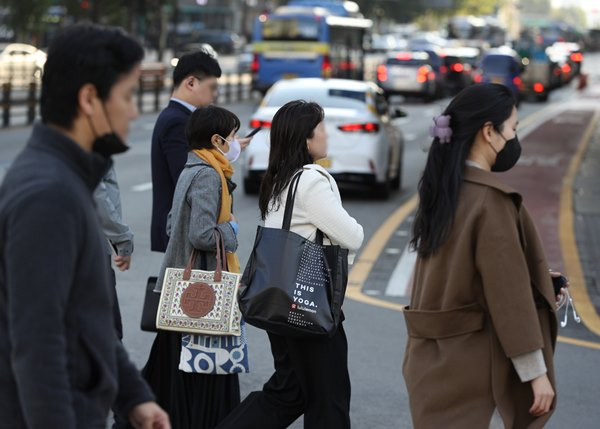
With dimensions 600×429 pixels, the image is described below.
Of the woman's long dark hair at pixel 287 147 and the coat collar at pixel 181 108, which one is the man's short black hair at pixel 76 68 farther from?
the coat collar at pixel 181 108

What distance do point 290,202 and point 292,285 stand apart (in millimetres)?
333

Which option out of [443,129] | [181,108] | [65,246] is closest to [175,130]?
[181,108]

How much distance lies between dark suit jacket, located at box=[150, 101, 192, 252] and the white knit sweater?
1.22m

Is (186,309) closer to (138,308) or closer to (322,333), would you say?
(322,333)

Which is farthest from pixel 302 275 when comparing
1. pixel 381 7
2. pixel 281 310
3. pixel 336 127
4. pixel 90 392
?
pixel 381 7

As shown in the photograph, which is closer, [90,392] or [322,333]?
[90,392]

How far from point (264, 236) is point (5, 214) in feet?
7.27

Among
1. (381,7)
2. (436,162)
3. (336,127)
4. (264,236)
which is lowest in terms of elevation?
(381,7)

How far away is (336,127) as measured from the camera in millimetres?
16875

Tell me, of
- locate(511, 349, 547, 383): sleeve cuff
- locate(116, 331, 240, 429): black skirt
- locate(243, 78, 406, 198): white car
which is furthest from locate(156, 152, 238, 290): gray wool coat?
locate(243, 78, 406, 198): white car

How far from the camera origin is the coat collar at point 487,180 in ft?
13.6

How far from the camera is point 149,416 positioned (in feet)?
10.9

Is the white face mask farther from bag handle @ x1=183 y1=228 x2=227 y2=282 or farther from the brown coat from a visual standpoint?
the brown coat

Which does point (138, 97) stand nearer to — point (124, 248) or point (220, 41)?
point (124, 248)
